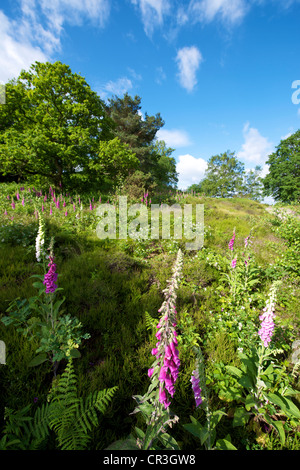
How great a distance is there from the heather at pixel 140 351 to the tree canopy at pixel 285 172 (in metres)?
30.4

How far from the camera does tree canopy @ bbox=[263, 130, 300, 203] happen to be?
28391 mm

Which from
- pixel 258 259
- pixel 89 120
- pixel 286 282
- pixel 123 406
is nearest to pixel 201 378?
pixel 123 406

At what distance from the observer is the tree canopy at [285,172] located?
28.4 m

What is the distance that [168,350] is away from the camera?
1.33 m

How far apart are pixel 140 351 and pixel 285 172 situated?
124ft

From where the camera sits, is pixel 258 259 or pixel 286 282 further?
pixel 258 259

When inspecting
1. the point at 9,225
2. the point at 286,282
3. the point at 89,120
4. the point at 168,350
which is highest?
the point at 89,120

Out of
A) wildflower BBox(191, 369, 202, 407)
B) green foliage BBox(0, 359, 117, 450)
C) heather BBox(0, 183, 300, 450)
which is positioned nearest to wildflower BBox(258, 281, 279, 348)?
heather BBox(0, 183, 300, 450)

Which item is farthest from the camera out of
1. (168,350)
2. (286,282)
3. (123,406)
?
(286,282)

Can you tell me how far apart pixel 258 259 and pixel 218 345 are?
3883mm

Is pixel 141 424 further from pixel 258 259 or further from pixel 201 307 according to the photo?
pixel 258 259

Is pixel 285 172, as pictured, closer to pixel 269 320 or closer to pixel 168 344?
pixel 269 320

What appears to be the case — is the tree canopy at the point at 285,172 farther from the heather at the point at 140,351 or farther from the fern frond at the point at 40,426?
the fern frond at the point at 40,426

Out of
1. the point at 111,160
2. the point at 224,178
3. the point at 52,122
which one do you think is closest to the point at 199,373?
the point at 111,160
